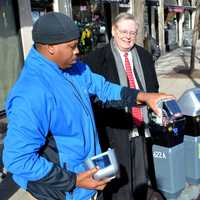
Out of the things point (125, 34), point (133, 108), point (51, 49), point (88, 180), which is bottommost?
point (133, 108)

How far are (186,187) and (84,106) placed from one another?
2.15m

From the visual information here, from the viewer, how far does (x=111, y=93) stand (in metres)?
2.41

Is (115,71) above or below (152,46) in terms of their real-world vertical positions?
above

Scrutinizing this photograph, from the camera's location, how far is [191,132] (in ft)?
12.2

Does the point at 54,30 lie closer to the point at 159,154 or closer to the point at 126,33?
the point at 126,33

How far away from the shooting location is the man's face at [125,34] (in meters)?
3.28

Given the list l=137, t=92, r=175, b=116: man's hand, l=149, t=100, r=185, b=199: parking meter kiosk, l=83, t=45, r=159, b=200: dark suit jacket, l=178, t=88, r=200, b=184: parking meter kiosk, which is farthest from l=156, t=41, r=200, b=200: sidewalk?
l=137, t=92, r=175, b=116: man's hand

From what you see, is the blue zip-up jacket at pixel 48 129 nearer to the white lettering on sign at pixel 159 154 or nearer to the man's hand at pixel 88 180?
the man's hand at pixel 88 180

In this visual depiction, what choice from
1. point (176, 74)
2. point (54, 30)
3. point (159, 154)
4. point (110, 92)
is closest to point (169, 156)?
point (159, 154)

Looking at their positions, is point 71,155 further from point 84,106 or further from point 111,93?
point 111,93

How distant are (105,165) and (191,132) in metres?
2.06

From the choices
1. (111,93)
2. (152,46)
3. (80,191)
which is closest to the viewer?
(80,191)

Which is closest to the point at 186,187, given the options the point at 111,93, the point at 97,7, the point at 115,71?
the point at 115,71

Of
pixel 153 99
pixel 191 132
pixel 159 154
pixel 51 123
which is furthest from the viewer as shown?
pixel 191 132
